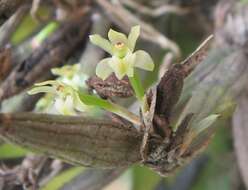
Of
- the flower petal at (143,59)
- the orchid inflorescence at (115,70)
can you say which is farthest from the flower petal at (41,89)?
the flower petal at (143,59)

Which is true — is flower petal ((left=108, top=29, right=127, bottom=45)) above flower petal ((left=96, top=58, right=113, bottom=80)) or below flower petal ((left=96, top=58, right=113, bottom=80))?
above

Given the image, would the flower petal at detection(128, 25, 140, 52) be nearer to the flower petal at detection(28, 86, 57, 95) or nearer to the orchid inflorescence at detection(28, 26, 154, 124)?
the orchid inflorescence at detection(28, 26, 154, 124)

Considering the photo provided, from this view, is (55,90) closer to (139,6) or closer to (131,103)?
(131,103)

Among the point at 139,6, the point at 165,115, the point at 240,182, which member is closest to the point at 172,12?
the point at 139,6

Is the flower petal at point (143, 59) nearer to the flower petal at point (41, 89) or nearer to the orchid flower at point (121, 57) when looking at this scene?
the orchid flower at point (121, 57)

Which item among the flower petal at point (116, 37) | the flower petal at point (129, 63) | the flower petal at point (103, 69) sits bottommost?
the flower petal at point (129, 63)

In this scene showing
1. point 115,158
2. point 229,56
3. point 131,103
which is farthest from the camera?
point 229,56

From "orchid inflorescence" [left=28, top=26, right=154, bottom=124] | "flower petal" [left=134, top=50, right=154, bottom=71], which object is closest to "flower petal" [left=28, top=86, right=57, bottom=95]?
"orchid inflorescence" [left=28, top=26, right=154, bottom=124]
